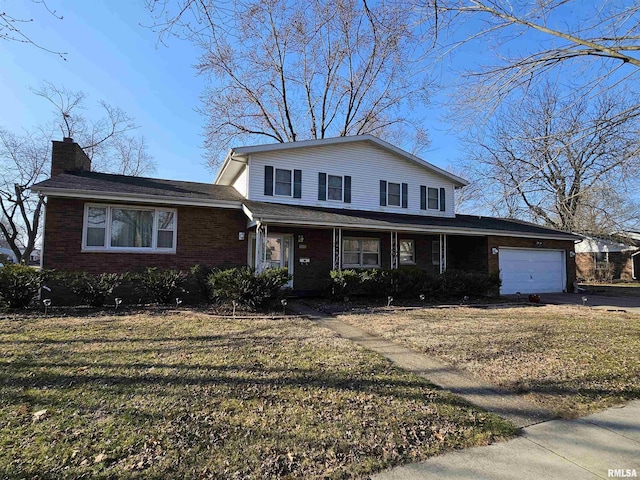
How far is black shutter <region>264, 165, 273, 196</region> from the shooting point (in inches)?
504

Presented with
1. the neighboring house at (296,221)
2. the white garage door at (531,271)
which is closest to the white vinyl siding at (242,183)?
the neighboring house at (296,221)

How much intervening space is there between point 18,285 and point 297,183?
8728 millimetres

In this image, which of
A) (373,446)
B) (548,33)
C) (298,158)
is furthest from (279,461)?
(298,158)

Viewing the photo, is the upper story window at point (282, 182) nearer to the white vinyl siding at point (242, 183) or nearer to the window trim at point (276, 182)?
the window trim at point (276, 182)

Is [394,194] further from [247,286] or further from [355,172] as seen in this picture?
[247,286]

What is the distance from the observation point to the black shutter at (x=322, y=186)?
44.9 feet

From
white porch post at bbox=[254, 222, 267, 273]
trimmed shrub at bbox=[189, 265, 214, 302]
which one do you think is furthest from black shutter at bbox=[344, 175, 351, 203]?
trimmed shrub at bbox=[189, 265, 214, 302]

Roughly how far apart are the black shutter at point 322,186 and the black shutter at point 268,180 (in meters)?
1.95

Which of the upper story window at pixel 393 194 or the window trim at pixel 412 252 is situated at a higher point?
the upper story window at pixel 393 194

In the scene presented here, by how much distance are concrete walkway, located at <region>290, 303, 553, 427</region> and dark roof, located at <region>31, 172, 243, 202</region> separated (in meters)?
7.52

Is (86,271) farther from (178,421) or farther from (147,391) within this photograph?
(178,421)

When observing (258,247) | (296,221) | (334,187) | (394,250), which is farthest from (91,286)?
(394,250)

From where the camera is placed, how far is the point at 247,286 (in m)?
9.11

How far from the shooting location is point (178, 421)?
10.6 ft
